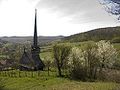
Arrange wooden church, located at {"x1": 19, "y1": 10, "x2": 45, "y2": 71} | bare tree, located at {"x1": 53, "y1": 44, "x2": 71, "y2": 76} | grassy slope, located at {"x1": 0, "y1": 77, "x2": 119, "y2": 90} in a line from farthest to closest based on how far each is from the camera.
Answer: wooden church, located at {"x1": 19, "y1": 10, "x2": 45, "y2": 71} → bare tree, located at {"x1": 53, "y1": 44, "x2": 71, "y2": 76} → grassy slope, located at {"x1": 0, "y1": 77, "x2": 119, "y2": 90}

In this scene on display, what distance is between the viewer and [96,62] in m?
69.4

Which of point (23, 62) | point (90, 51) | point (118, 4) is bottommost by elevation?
point (23, 62)

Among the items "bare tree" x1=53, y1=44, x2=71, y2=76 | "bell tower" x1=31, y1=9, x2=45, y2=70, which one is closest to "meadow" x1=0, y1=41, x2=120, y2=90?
"bare tree" x1=53, y1=44, x2=71, y2=76

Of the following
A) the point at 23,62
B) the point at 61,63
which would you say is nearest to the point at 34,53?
the point at 23,62

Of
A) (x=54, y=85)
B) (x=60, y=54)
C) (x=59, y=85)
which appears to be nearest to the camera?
(x=59, y=85)

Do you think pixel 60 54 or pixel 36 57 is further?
pixel 36 57

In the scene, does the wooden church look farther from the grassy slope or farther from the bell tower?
the grassy slope

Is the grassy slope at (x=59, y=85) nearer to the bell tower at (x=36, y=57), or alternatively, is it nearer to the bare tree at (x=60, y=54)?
the bare tree at (x=60, y=54)

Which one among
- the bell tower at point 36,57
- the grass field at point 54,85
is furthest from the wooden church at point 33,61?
the grass field at point 54,85

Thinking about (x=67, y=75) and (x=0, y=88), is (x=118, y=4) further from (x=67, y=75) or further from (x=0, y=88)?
(x=67, y=75)

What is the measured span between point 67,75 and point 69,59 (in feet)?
15.1

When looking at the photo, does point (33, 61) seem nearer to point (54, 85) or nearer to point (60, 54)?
point (60, 54)

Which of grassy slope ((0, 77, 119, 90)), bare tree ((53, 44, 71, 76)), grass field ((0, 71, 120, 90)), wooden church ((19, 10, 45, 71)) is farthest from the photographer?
wooden church ((19, 10, 45, 71))

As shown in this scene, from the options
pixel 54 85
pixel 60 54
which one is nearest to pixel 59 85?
pixel 54 85
